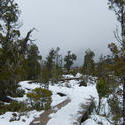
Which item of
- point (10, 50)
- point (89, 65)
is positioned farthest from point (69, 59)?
point (10, 50)

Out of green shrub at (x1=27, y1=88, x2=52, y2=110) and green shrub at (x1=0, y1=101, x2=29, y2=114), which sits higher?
green shrub at (x1=27, y1=88, x2=52, y2=110)

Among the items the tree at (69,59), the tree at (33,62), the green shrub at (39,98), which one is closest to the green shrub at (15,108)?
the green shrub at (39,98)

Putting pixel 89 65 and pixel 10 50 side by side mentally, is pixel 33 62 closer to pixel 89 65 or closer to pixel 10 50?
pixel 89 65

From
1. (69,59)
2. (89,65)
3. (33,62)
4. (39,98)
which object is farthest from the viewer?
(69,59)

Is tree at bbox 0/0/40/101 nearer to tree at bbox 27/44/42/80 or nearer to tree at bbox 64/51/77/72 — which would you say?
tree at bbox 27/44/42/80

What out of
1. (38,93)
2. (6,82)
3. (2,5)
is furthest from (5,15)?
(38,93)

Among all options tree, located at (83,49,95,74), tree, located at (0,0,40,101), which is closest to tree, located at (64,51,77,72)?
tree, located at (83,49,95,74)

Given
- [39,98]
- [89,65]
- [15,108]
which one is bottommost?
[15,108]

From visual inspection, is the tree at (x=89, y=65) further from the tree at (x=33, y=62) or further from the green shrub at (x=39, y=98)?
the green shrub at (x=39, y=98)

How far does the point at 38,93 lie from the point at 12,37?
16.8 feet

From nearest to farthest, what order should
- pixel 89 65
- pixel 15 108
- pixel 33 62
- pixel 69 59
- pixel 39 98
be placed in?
1. pixel 15 108
2. pixel 39 98
3. pixel 33 62
4. pixel 89 65
5. pixel 69 59

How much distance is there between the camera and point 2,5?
47.0 ft

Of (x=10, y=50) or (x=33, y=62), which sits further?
(x=33, y=62)

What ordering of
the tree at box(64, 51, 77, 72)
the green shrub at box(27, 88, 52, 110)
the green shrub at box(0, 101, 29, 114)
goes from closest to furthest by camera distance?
the green shrub at box(0, 101, 29, 114) < the green shrub at box(27, 88, 52, 110) < the tree at box(64, 51, 77, 72)
